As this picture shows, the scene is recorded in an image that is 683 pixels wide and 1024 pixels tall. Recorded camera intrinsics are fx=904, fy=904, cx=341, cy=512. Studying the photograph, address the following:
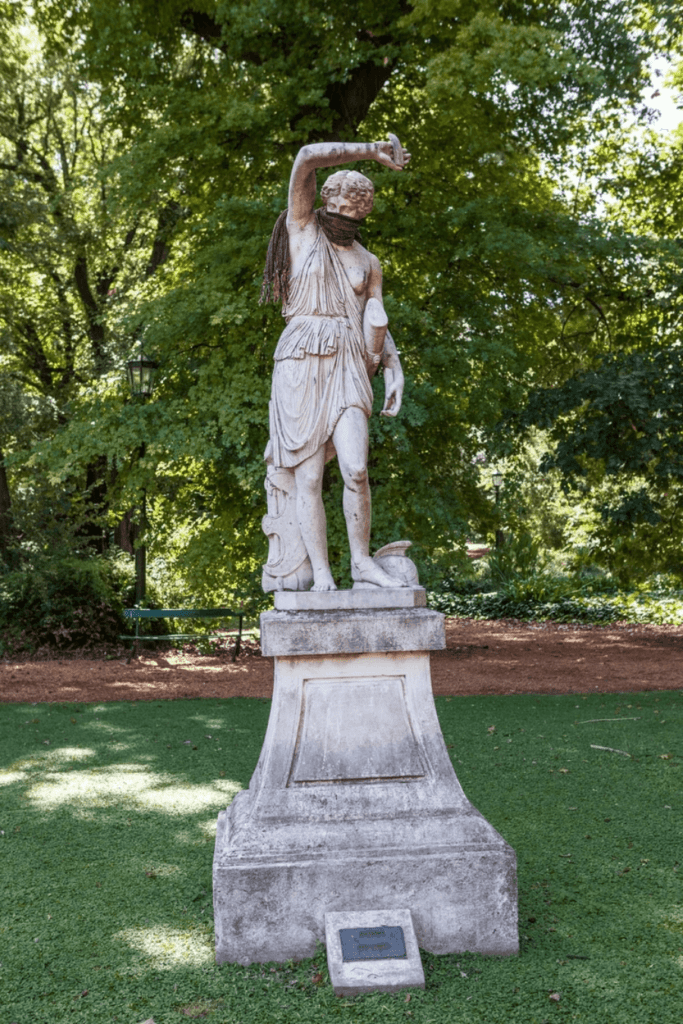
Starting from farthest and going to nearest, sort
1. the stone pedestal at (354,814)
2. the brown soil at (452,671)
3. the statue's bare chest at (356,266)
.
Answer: the brown soil at (452,671)
the statue's bare chest at (356,266)
the stone pedestal at (354,814)

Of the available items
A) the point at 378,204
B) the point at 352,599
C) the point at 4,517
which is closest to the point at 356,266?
the point at 352,599

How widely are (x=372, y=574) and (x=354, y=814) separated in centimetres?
101

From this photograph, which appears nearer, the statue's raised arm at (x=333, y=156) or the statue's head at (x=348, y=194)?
the statue's raised arm at (x=333, y=156)

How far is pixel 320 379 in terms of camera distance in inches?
159

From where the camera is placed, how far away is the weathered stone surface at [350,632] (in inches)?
146

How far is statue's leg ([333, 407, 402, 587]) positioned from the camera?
400 cm

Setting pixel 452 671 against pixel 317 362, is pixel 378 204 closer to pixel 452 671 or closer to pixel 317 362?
pixel 452 671

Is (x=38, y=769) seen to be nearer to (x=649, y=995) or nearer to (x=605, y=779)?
(x=605, y=779)

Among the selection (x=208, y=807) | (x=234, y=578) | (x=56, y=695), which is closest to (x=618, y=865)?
(x=208, y=807)

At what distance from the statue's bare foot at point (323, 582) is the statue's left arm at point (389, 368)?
80cm

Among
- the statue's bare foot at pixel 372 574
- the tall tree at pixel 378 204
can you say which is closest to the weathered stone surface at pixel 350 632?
the statue's bare foot at pixel 372 574

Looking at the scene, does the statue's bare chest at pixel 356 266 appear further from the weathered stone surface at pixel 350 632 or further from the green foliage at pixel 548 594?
the green foliage at pixel 548 594

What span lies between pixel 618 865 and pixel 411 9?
1103 centimetres

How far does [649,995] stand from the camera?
325 centimetres
